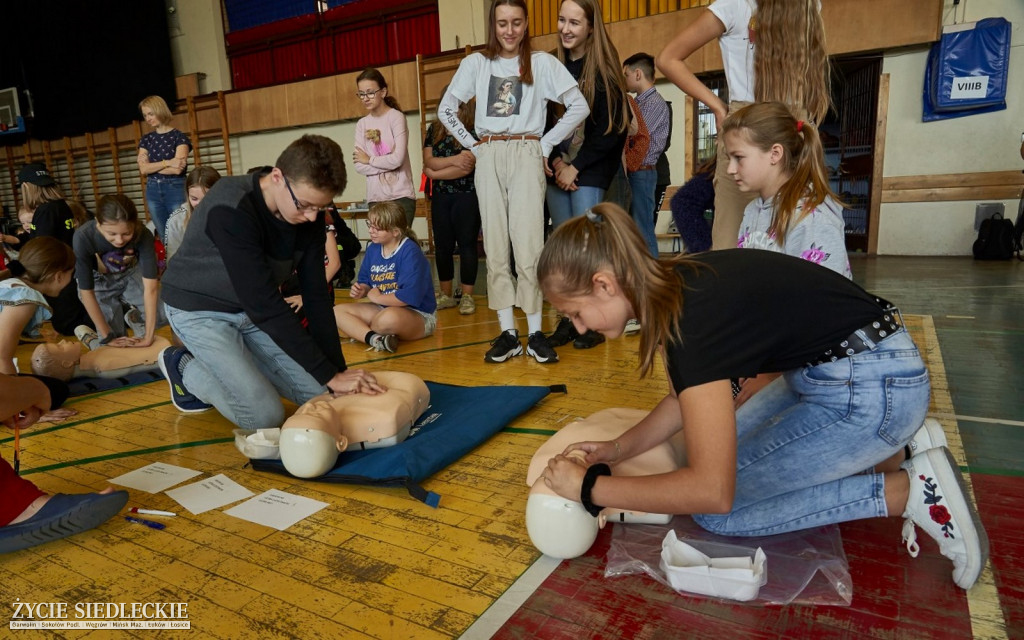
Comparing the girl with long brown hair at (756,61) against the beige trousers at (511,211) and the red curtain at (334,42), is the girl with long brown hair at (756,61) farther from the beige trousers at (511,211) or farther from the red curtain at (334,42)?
the red curtain at (334,42)

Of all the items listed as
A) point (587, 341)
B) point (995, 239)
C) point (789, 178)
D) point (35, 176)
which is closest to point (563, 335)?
point (587, 341)

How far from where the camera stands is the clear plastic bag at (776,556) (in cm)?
124

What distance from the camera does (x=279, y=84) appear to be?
32.4 ft

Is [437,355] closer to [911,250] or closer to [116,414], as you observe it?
[116,414]

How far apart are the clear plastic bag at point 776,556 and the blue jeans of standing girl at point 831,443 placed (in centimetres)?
4

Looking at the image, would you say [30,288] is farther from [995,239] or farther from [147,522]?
[995,239]

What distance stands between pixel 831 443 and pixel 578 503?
0.54 meters

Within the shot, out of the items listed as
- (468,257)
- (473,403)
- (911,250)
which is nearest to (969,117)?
(911,250)

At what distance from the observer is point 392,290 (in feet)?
12.4

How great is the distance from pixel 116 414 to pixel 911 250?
7.78 meters

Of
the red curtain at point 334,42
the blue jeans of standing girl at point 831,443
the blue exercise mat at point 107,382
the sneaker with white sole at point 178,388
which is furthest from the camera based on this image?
the red curtain at point 334,42

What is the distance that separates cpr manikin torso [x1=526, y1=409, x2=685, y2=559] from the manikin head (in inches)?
99.8

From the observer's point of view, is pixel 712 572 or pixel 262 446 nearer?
pixel 712 572

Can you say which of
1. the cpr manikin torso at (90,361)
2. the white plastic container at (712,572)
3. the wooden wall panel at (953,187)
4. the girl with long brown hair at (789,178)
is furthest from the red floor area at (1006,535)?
the wooden wall panel at (953,187)
